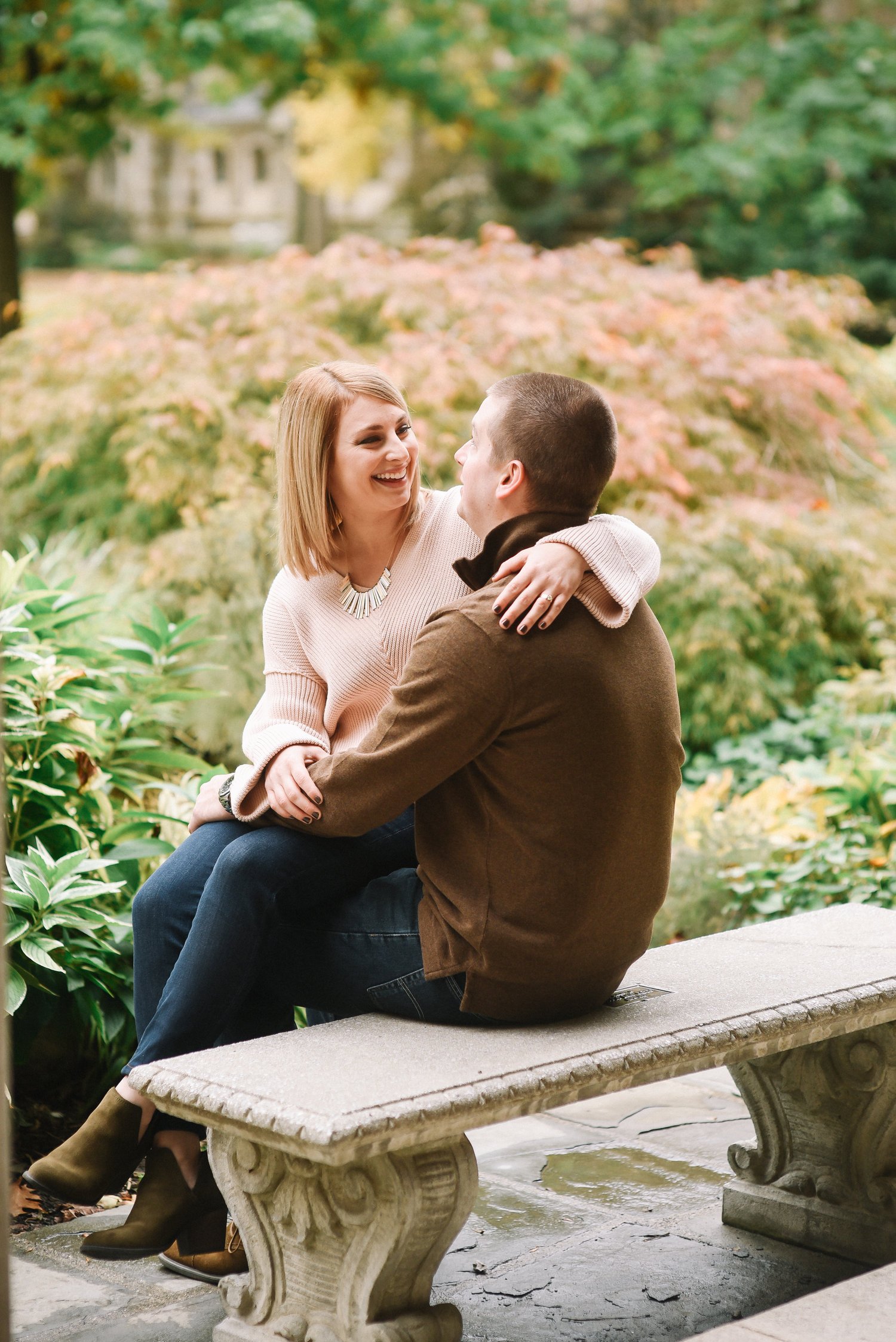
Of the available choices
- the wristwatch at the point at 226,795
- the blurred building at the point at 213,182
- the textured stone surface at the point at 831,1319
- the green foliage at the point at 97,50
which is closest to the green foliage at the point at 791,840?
the textured stone surface at the point at 831,1319

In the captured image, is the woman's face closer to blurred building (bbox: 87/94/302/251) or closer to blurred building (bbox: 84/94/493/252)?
blurred building (bbox: 84/94/493/252)

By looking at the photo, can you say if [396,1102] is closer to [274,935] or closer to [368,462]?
[274,935]

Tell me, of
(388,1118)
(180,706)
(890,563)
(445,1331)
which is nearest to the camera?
(388,1118)

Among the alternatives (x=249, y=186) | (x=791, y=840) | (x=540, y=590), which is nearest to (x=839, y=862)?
(x=791, y=840)

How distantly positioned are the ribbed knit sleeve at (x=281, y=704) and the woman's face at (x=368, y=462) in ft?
0.77

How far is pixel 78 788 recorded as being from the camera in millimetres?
3453

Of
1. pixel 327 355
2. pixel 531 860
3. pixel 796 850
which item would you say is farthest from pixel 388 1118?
pixel 327 355

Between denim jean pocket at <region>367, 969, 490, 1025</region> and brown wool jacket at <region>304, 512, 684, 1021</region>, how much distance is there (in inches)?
1.3

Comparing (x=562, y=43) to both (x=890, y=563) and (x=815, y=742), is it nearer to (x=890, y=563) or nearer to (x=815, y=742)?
(x=890, y=563)

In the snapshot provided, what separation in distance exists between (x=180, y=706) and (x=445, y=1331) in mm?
2776

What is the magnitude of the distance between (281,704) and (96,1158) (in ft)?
2.78

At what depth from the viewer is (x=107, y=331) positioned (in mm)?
7336

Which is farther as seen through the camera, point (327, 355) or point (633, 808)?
point (327, 355)

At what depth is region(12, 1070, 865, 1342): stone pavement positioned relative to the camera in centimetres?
250
